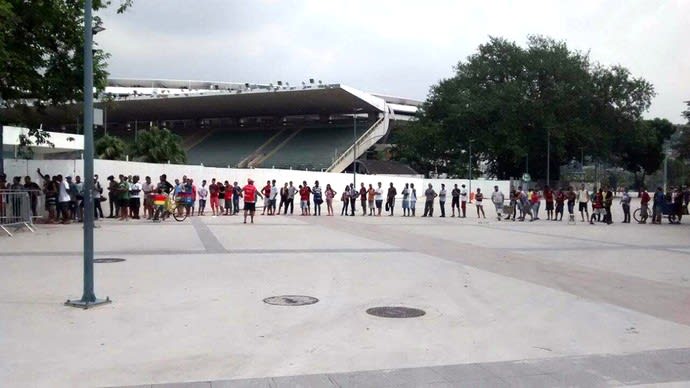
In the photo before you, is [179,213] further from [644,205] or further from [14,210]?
[644,205]

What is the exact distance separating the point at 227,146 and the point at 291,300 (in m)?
68.1

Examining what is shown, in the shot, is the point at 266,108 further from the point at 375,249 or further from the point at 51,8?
the point at 375,249

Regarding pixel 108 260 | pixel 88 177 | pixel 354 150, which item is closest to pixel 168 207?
pixel 108 260

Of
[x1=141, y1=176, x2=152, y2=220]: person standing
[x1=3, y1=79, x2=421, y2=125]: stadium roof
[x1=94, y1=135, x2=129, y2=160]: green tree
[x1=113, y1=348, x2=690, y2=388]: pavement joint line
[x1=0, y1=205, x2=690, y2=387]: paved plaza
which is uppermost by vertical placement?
[x1=3, y1=79, x2=421, y2=125]: stadium roof

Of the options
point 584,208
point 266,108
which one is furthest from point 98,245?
point 266,108

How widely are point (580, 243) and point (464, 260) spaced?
587 cm

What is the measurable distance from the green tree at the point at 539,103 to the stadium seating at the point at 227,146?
2203 centimetres

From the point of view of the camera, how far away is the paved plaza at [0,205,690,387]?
5992 mm

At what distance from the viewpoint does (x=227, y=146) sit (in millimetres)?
75688

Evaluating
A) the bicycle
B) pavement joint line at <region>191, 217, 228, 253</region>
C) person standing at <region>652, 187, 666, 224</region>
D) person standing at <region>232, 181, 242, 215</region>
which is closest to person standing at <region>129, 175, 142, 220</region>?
the bicycle

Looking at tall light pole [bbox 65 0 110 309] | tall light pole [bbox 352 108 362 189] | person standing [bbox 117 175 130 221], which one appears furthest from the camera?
tall light pole [bbox 352 108 362 189]

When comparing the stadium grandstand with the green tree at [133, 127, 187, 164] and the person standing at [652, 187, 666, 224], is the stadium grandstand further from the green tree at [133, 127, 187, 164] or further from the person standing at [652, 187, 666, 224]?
the person standing at [652, 187, 666, 224]

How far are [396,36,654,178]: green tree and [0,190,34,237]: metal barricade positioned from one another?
180ft

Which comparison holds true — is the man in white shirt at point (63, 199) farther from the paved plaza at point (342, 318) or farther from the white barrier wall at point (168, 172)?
the paved plaza at point (342, 318)
